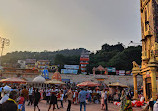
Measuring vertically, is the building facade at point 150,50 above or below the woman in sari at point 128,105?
above

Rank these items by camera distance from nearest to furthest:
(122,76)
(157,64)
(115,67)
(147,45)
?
(157,64) < (147,45) < (122,76) < (115,67)

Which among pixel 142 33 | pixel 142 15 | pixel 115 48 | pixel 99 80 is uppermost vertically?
pixel 115 48

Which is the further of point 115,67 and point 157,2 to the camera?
point 115,67

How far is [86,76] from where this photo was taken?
46625mm

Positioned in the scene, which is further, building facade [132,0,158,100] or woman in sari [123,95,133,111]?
building facade [132,0,158,100]

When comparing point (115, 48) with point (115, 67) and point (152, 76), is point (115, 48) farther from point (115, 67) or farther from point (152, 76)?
point (152, 76)

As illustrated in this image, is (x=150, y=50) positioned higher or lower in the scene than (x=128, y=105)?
higher

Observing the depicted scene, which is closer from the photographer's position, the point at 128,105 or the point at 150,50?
the point at 128,105

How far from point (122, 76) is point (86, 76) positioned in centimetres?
1088

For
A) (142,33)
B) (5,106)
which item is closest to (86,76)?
(142,33)

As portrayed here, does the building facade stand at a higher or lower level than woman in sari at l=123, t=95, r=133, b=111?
higher

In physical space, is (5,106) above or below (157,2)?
below

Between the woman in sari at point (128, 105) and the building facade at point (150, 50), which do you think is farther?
the building facade at point (150, 50)

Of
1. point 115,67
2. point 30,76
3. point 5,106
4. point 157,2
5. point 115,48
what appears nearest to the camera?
point 5,106
